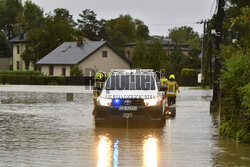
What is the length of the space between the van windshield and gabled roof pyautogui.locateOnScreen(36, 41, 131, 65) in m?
62.0

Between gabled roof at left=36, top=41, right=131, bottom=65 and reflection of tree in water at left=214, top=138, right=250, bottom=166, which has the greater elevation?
gabled roof at left=36, top=41, right=131, bottom=65

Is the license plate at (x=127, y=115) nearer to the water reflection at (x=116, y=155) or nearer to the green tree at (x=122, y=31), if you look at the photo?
the water reflection at (x=116, y=155)

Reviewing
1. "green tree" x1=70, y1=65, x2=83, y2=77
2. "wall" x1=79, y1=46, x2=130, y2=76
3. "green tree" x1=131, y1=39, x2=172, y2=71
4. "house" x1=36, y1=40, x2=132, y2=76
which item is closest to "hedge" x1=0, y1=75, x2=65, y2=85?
"green tree" x1=70, y1=65, x2=83, y2=77

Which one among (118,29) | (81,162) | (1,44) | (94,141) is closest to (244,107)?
(94,141)

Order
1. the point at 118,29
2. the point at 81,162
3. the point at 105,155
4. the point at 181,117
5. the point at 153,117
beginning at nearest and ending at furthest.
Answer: the point at 81,162
the point at 105,155
the point at 153,117
the point at 181,117
the point at 118,29

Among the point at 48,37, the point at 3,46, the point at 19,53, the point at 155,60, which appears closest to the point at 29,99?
the point at 155,60

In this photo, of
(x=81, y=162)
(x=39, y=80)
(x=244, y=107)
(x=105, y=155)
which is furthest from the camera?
(x=39, y=80)

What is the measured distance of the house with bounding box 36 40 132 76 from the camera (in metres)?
81.3

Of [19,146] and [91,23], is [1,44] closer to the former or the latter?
[91,23]

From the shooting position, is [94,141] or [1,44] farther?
[1,44]

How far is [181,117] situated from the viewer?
809 inches

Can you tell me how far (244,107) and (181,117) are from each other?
25.5ft

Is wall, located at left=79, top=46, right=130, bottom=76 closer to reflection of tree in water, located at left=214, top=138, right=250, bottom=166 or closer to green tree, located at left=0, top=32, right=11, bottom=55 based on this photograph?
green tree, located at left=0, top=32, right=11, bottom=55

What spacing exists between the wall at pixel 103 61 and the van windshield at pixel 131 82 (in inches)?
2492
